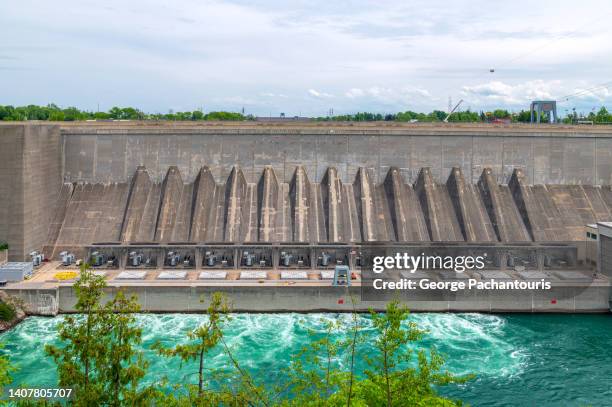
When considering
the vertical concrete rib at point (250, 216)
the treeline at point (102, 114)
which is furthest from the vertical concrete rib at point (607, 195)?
the treeline at point (102, 114)

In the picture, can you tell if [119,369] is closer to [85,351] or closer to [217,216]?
[85,351]

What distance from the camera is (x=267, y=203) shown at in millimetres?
60312

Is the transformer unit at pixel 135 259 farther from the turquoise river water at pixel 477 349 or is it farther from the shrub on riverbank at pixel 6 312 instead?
the shrub on riverbank at pixel 6 312

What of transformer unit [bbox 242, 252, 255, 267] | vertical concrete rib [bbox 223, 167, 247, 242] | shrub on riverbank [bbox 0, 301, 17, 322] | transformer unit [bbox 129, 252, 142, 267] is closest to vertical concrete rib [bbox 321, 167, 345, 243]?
transformer unit [bbox 242, 252, 255, 267]

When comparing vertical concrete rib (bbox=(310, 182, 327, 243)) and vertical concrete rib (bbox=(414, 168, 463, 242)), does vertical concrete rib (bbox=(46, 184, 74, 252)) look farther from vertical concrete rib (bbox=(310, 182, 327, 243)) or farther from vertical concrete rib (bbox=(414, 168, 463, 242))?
vertical concrete rib (bbox=(414, 168, 463, 242))

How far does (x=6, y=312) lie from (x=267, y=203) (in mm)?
26391

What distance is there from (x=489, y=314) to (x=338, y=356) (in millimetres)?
16758

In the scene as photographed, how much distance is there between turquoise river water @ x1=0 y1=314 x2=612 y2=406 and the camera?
1334 inches

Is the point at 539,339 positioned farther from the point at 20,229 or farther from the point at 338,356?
the point at 20,229

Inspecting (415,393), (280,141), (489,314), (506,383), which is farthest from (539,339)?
(280,141)

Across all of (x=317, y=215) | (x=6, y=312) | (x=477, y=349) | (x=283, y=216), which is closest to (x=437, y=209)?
(x=317, y=215)

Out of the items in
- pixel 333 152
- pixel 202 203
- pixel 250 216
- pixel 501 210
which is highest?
pixel 333 152

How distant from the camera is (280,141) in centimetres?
6488

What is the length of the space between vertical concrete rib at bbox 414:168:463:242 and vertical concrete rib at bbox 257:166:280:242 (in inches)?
621
